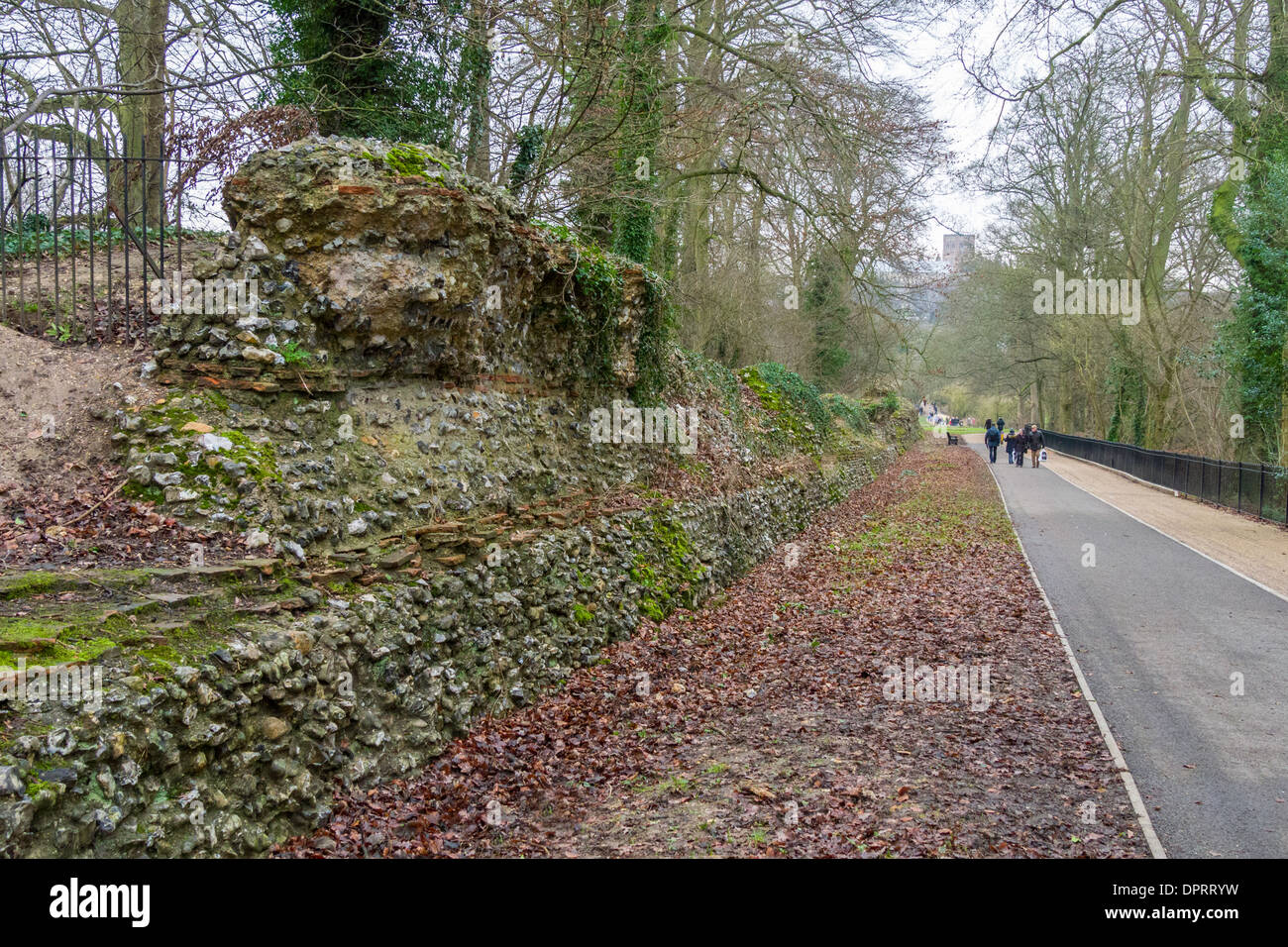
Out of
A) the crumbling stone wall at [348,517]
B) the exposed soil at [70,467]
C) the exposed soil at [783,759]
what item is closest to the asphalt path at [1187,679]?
the exposed soil at [783,759]

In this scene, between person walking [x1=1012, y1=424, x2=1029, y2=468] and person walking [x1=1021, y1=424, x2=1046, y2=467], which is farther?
person walking [x1=1012, y1=424, x2=1029, y2=468]

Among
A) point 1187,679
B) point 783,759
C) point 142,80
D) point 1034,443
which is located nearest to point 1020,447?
point 1034,443

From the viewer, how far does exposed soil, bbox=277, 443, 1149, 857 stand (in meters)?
5.29

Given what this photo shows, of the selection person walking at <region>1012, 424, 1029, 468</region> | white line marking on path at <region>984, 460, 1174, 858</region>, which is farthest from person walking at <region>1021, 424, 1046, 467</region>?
white line marking on path at <region>984, 460, 1174, 858</region>

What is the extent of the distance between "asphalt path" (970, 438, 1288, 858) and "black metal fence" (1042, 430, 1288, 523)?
5.21 m

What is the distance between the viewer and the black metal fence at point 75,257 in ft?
23.6

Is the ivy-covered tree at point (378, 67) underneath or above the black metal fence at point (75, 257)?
above

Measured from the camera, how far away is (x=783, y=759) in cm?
666

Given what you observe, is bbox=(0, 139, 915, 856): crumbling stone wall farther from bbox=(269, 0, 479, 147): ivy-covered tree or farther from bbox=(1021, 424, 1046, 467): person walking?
bbox=(1021, 424, 1046, 467): person walking

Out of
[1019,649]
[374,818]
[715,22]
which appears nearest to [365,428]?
[374,818]

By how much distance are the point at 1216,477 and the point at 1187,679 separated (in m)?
18.6

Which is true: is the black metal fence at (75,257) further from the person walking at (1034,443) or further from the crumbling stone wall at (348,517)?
the person walking at (1034,443)

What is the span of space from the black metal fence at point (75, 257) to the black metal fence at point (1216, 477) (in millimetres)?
21496

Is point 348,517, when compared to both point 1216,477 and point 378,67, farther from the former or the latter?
point 1216,477
